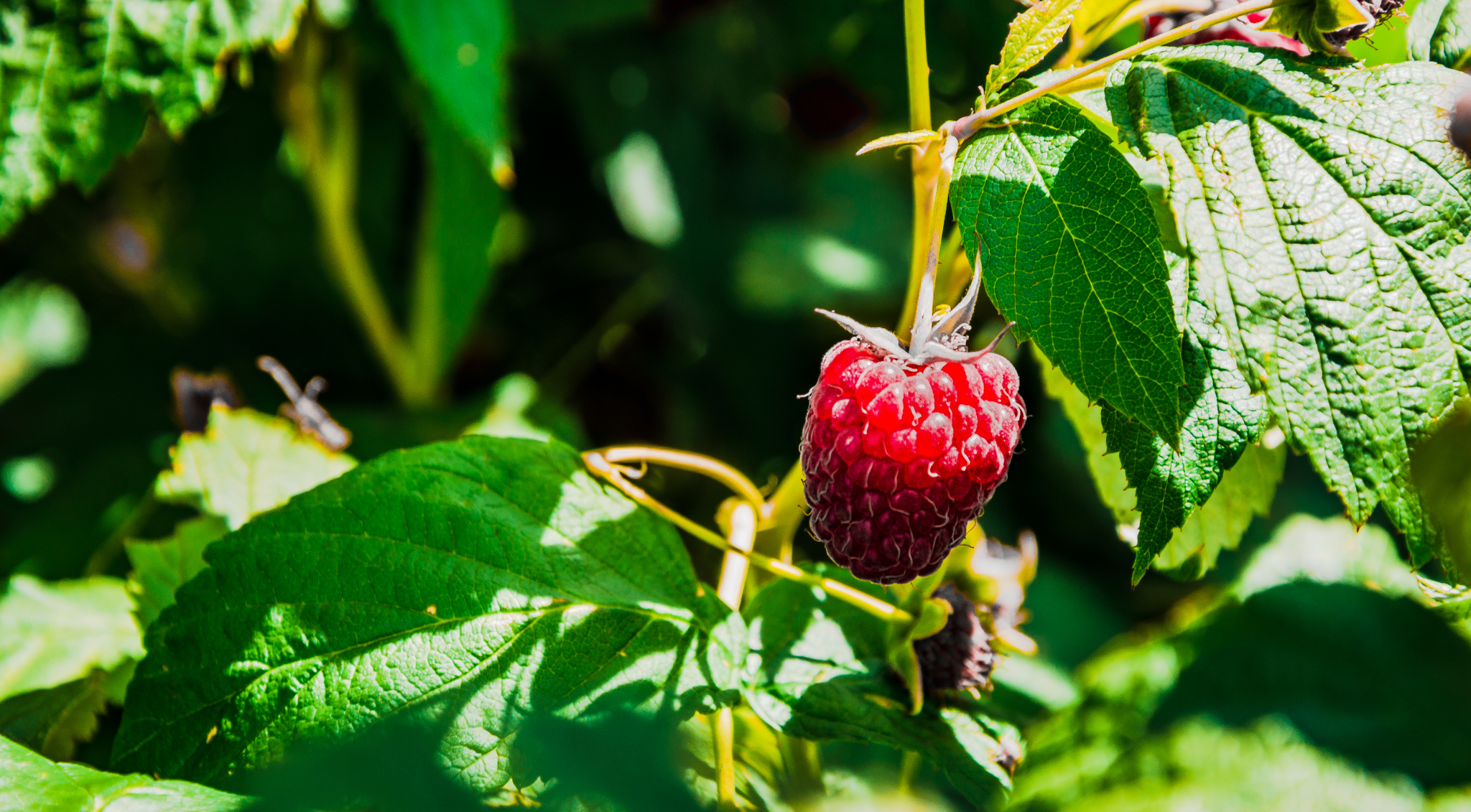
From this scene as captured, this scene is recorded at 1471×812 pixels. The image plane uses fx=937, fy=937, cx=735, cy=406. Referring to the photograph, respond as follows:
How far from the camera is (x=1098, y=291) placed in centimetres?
53

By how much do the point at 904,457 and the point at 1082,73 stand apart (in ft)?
0.88

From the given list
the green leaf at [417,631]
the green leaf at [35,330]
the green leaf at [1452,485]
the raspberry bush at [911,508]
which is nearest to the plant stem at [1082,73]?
the raspberry bush at [911,508]

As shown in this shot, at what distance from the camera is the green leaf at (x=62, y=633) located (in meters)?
0.83

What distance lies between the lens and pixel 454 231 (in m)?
1.31

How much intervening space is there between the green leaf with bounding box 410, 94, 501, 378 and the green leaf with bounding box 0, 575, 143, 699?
1.84 ft

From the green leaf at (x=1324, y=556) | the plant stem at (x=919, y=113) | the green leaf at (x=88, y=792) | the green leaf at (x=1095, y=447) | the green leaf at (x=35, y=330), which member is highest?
the plant stem at (x=919, y=113)

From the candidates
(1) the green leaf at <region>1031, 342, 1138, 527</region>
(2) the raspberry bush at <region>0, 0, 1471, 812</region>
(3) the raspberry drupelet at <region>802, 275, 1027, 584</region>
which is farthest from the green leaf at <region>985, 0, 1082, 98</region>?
(1) the green leaf at <region>1031, 342, 1138, 527</region>

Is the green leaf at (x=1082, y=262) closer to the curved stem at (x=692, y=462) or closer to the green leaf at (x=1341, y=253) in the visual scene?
the green leaf at (x=1341, y=253)

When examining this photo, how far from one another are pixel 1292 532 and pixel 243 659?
1.16 metres

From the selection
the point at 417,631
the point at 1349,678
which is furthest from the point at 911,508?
the point at 417,631

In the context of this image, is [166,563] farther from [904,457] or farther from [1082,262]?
[1082,262]

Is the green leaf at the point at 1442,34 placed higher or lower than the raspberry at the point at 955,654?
higher

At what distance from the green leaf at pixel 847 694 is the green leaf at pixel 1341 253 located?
1.03ft

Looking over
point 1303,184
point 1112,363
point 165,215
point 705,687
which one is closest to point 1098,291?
point 1112,363
